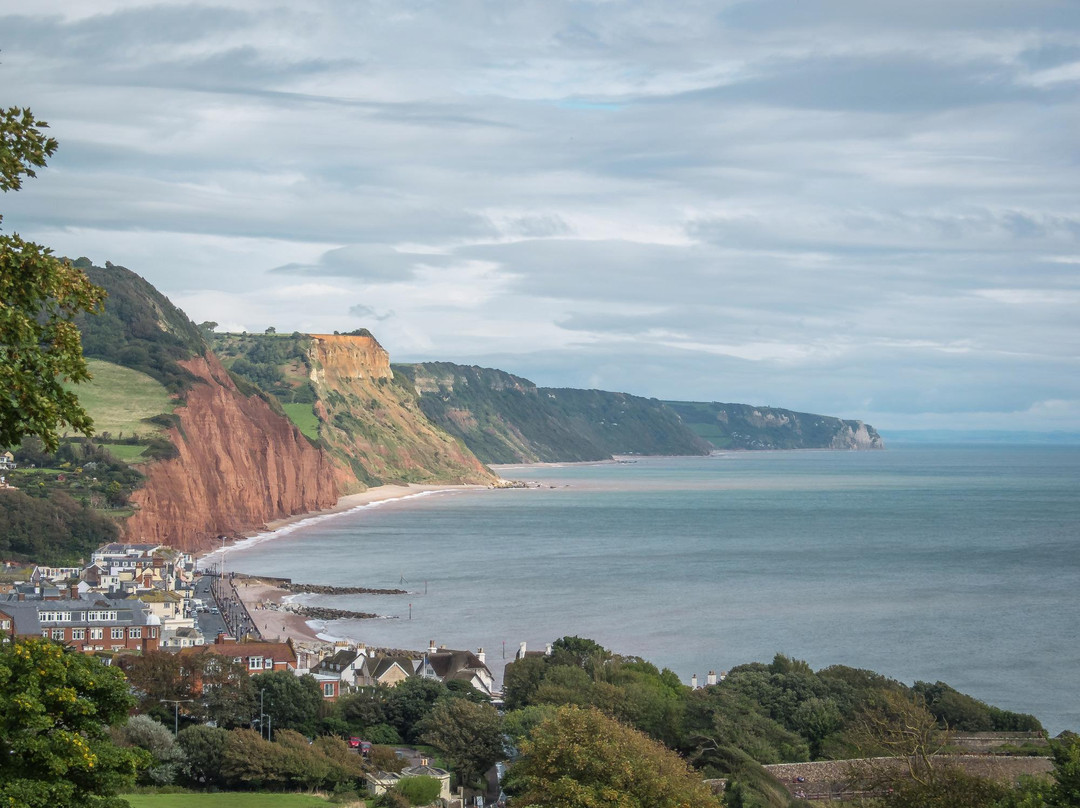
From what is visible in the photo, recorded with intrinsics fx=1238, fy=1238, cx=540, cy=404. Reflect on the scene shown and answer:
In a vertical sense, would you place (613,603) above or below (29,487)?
below

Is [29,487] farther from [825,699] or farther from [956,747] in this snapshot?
[956,747]

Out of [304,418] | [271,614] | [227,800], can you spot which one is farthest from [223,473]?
[227,800]

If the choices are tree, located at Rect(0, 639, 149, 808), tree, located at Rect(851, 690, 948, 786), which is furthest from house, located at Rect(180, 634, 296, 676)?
tree, located at Rect(0, 639, 149, 808)

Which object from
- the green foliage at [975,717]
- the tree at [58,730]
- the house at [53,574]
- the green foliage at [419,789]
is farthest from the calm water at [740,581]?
the tree at [58,730]

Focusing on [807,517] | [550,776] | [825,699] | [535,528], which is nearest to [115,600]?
[825,699]

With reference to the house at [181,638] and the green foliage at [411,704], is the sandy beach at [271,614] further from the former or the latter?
the green foliage at [411,704]

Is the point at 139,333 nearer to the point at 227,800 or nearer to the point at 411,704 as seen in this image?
the point at 411,704
